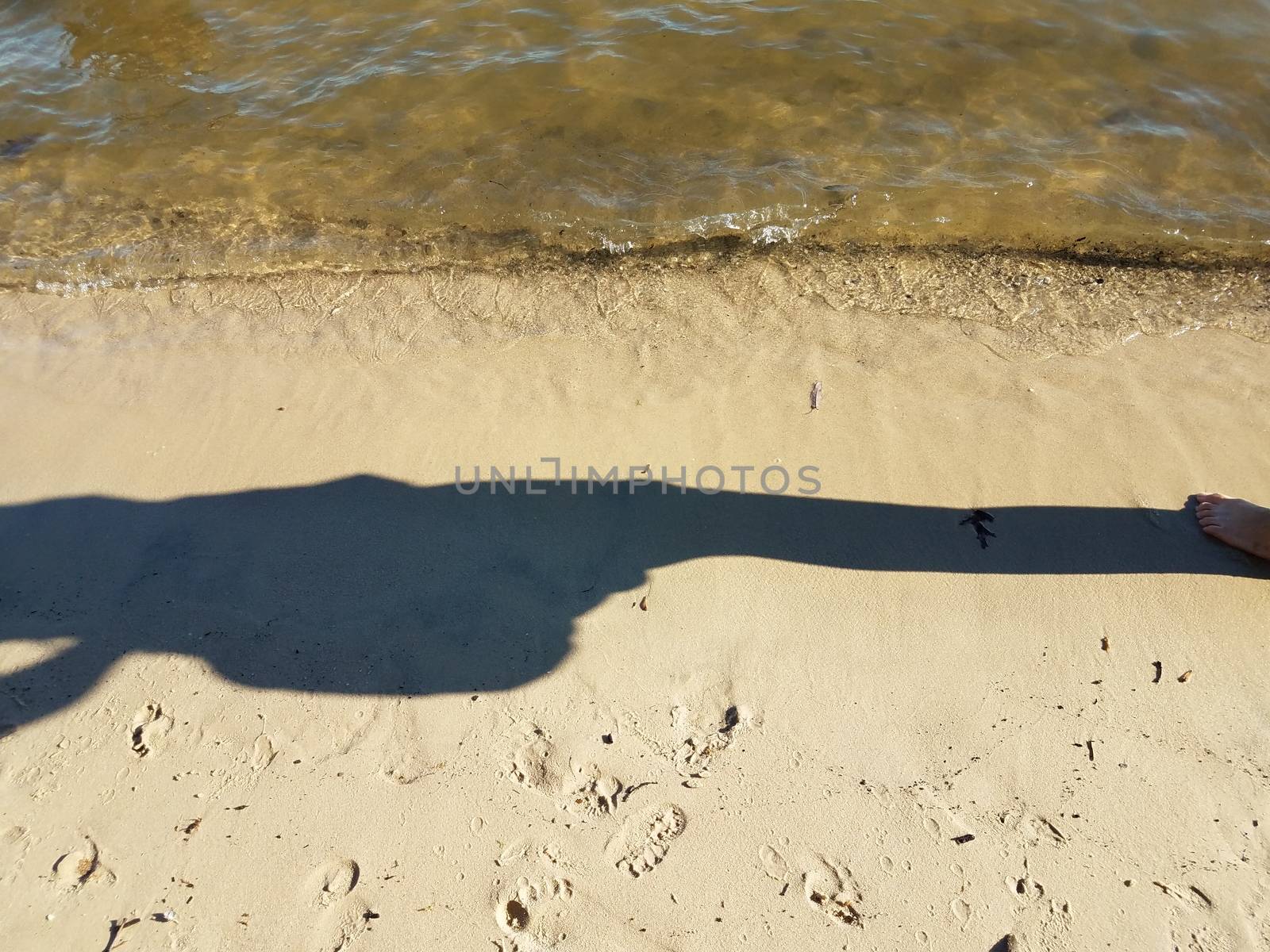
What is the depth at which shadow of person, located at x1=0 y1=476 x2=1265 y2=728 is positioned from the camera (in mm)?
2924

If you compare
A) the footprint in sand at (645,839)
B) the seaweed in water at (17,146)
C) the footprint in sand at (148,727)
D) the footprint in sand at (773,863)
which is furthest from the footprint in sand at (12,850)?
the seaweed in water at (17,146)

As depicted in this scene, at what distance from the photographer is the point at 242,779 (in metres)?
2.63

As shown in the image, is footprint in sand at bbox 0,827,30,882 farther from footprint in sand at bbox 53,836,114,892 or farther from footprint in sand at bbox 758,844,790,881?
footprint in sand at bbox 758,844,790,881

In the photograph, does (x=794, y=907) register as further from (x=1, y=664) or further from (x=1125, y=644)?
(x=1, y=664)

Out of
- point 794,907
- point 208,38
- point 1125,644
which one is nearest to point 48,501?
point 794,907

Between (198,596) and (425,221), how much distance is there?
10.1 ft

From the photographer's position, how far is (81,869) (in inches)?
95.9

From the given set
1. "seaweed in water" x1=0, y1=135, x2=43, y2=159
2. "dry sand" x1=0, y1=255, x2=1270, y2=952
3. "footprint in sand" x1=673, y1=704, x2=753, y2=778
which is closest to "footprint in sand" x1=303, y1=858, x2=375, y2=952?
"dry sand" x1=0, y1=255, x2=1270, y2=952

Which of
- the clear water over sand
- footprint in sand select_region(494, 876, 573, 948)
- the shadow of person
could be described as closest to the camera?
footprint in sand select_region(494, 876, 573, 948)

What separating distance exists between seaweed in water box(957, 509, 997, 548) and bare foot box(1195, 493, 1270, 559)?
850mm

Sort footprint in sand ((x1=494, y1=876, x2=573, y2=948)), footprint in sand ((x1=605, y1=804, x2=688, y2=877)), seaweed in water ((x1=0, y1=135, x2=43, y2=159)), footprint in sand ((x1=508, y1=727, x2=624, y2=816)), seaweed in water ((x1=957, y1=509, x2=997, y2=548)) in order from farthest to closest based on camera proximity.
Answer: seaweed in water ((x1=0, y1=135, x2=43, y2=159)) → seaweed in water ((x1=957, y1=509, x2=997, y2=548)) → footprint in sand ((x1=508, y1=727, x2=624, y2=816)) → footprint in sand ((x1=605, y1=804, x2=688, y2=877)) → footprint in sand ((x1=494, y1=876, x2=573, y2=948))

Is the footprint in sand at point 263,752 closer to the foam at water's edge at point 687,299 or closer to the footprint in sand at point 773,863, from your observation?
the footprint in sand at point 773,863

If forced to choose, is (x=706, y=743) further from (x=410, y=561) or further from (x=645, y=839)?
(x=410, y=561)

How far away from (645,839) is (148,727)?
1.86 m
